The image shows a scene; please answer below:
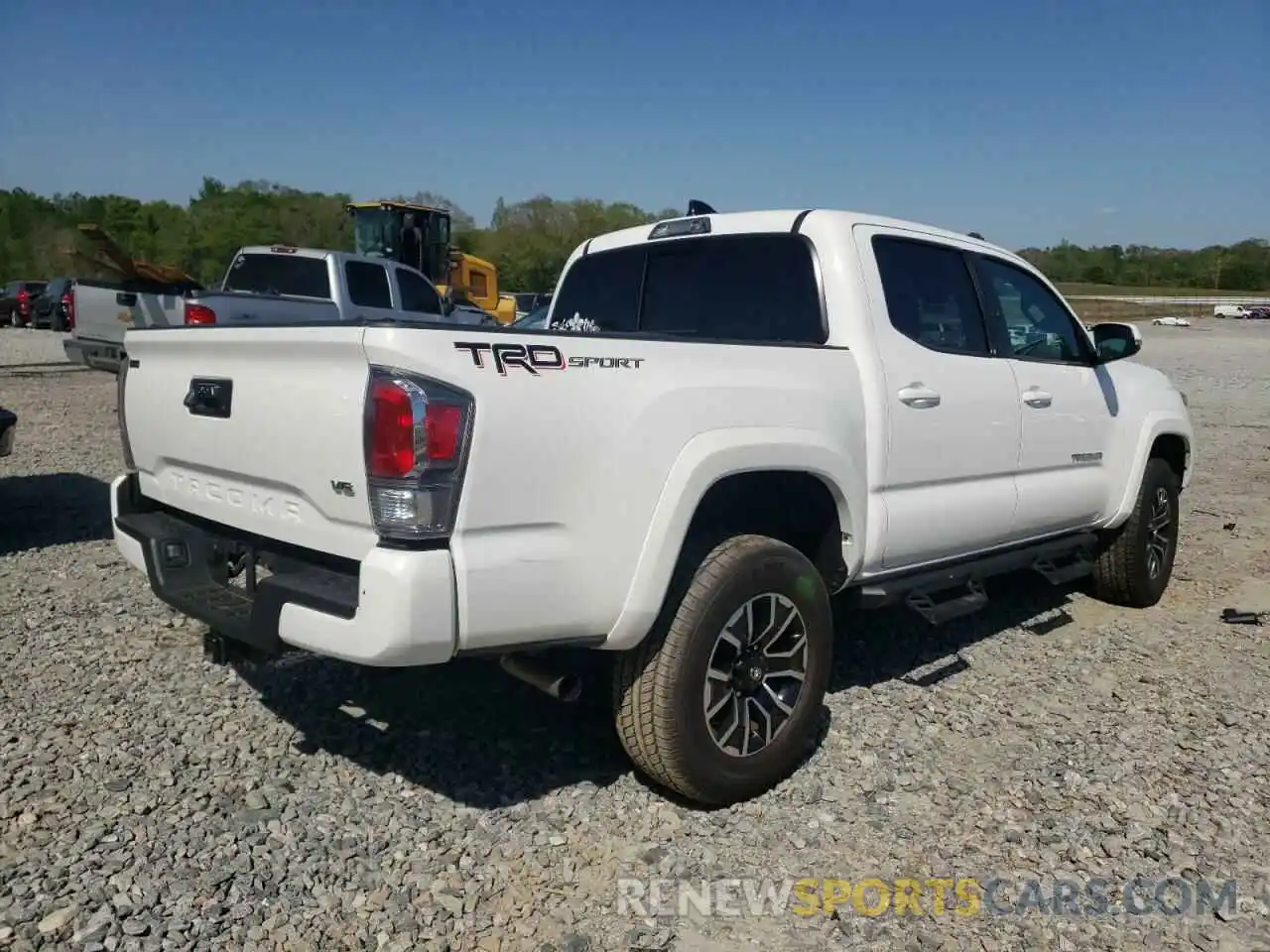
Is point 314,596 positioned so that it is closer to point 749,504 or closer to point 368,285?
point 749,504

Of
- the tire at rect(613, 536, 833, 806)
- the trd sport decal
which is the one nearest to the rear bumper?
the trd sport decal

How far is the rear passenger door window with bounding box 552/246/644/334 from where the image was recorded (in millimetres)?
4477

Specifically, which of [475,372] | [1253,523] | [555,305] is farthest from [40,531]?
[1253,523]

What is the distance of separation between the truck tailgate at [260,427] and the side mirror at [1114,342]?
4.01 m

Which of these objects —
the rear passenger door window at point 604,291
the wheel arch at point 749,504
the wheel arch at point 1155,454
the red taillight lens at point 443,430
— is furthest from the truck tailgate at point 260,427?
the wheel arch at point 1155,454

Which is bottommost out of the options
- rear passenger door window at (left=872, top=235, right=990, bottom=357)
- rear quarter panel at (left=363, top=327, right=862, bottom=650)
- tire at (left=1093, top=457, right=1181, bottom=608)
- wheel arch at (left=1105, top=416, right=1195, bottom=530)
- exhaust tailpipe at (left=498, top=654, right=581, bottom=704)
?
tire at (left=1093, top=457, right=1181, bottom=608)

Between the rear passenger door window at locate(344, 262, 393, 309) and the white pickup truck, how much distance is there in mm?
8719

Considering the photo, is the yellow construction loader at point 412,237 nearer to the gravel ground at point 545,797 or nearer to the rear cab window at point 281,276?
the rear cab window at point 281,276

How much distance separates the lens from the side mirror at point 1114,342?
16.5 ft

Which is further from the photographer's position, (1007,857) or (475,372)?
(1007,857)

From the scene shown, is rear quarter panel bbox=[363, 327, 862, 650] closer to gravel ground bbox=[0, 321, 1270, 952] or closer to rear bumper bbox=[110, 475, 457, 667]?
rear bumper bbox=[110, 475, 457, 667]

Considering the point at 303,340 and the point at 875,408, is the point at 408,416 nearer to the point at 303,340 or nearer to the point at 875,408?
the point at 303,340

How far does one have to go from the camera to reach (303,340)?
2.67 metres

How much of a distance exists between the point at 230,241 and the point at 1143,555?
262 feet
